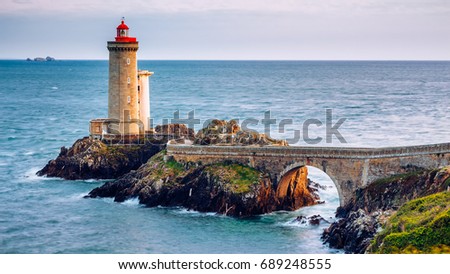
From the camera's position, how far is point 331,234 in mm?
38094

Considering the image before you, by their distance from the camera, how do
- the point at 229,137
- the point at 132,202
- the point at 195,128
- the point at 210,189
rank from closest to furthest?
the point at 210,189 → the point at 132,202 → the point at 229,137 → the point at 195,128

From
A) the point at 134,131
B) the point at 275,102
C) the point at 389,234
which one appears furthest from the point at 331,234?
the point at 275,102

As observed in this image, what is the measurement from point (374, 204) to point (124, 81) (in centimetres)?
1897

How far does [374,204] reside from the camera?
40.7 metres

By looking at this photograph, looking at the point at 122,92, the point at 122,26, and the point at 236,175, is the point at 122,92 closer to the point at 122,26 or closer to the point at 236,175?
the point at 122,26

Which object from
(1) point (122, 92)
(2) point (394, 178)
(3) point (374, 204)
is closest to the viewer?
(3) point (374, 204)

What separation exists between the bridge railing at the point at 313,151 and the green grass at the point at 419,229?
5889mm

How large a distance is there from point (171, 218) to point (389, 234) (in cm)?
1335

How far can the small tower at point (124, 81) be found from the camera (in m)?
52.6

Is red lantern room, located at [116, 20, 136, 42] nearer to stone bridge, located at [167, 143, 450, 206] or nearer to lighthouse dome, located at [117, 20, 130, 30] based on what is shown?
lighthouse dome, located at [117, 20, 130, 30]

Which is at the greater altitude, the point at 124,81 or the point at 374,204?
the point at 124,81

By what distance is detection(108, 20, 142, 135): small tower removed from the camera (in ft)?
172

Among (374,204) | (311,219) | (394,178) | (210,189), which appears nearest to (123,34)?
(210,189)

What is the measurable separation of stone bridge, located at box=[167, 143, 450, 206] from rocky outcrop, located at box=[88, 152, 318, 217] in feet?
1.95
